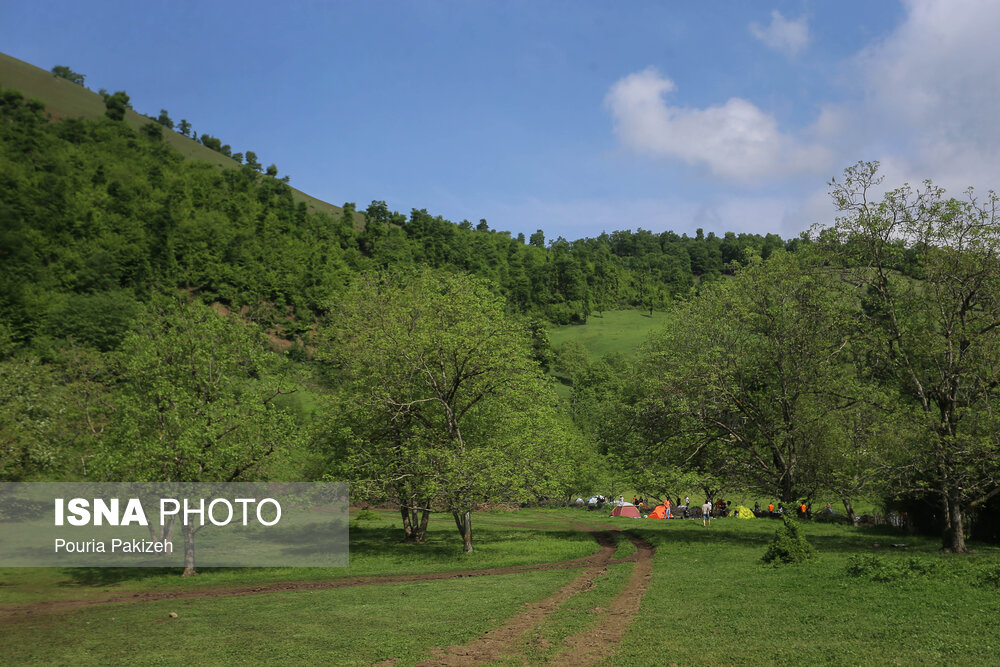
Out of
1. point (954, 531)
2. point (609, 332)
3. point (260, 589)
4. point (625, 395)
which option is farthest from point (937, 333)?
point (609, 332)

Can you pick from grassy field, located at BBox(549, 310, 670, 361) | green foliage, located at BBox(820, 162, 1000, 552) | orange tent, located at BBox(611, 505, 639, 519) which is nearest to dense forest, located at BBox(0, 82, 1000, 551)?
green foliage, located at BBox(820, 162, 1000, 552)

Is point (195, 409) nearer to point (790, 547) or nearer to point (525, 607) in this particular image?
point (525, 607)

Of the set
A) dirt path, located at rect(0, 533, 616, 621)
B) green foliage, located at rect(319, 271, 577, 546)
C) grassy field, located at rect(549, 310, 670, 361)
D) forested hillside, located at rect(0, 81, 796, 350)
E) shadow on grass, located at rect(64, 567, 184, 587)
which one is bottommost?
shadow on grass, located at rect(64, 567, 184, 587)

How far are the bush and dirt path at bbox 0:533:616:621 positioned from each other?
22.6ft

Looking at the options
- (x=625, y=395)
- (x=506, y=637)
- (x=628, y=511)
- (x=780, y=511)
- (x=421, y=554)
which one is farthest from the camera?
(x=628, y=511)

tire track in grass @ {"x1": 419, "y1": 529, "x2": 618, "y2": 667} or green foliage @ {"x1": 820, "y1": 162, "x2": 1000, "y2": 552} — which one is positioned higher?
green foliage @ {"x1": 820, "y1": 162, "x2": 1000, "y2": 552}

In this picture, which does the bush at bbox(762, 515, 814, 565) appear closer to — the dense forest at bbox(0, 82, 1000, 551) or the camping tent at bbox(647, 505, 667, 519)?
the dense forest at bbox(0, 82, 1000, 551)

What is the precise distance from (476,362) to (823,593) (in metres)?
17.5

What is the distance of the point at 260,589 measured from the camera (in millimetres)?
22547

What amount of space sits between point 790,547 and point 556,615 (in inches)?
381

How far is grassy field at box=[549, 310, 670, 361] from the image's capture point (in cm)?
15638

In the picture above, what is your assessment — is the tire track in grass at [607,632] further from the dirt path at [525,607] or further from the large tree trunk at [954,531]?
the large tree trunk at [954,531]

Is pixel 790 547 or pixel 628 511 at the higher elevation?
pixel 790 547

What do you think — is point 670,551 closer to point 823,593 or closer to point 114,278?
point 823,593
